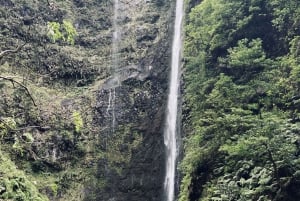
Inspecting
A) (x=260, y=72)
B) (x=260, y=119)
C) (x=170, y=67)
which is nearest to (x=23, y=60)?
(x=170, y=67)

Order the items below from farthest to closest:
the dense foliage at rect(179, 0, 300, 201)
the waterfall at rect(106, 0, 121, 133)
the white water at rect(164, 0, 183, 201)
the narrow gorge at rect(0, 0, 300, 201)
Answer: the waterfall at rect(106, 0, 121, 133)
the white water at rect(164, 0, 183, 201)
the narrow gorge at rect(0, 0, 300, 201)
the dense foliage at rect(179, 0, 300, 201)

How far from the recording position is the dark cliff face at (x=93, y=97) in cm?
1619

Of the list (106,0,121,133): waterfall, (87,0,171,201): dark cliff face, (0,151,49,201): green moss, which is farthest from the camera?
(106,0,121,133): waterfall

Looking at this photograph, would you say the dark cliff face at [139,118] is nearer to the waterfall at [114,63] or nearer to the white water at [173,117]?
the waterfall at [114,63]

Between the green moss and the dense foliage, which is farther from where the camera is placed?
the green moss

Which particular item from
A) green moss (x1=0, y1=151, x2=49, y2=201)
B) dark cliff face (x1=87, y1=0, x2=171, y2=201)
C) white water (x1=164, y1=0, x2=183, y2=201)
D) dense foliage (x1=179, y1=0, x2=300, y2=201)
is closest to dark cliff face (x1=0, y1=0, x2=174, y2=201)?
dark cliff face (x1=87, y1=0, x2=171, y2=201)

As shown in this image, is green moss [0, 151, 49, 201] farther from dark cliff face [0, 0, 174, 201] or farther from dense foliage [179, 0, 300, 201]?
dense foliage [179, 0, 300, 201]

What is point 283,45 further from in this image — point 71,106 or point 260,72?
point 71,106

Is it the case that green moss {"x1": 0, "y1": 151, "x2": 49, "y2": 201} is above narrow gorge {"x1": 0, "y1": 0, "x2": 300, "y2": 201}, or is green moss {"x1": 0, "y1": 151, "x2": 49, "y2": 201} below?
below

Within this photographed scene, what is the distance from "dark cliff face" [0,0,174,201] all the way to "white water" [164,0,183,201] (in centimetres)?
30

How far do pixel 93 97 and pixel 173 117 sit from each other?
355 cm

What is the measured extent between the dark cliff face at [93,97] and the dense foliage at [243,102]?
2339mm

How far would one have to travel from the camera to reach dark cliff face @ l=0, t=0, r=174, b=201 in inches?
637

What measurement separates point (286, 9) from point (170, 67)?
286 inches
